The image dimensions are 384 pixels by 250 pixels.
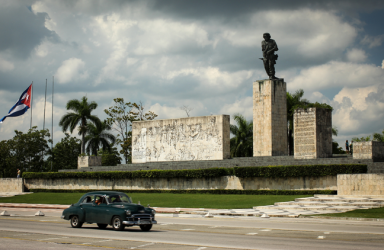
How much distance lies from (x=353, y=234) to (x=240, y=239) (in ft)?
9.94

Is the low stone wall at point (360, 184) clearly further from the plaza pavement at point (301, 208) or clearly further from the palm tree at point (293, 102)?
the palm tree at point (293, 102)

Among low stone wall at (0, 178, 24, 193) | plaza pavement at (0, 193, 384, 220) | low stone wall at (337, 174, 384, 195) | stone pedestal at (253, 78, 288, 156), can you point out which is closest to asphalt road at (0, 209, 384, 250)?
plaza pavement at (0, 193, 384, 220)

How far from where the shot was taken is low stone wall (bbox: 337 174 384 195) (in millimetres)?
20406

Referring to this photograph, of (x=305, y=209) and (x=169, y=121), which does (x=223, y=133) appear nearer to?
(x=169, y=121)

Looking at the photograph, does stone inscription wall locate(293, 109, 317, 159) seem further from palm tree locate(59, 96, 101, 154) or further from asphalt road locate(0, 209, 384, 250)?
palm tree locate(59, 96, 101, 154)

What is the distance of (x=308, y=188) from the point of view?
941 inches

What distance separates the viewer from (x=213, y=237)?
10.2 m

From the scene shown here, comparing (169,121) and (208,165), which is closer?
(208,165)

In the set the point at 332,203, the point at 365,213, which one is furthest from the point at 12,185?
the point at 365,213

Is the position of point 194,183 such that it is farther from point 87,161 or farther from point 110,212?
point 110,212

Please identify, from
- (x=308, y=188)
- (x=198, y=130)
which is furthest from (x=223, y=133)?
(x=308, y=188)

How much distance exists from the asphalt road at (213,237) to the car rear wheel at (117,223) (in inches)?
8.5

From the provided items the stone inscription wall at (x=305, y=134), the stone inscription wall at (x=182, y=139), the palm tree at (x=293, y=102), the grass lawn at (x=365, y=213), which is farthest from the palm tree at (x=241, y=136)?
the grass lawn at (x=365, y=213)

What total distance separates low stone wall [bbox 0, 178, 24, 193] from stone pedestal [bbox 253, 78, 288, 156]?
21.2m
